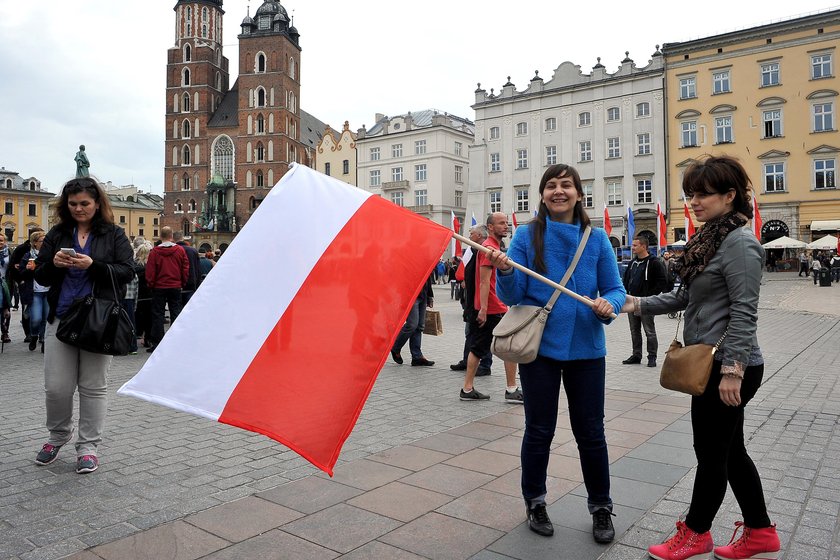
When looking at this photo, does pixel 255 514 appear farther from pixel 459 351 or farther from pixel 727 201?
pixel 459 351

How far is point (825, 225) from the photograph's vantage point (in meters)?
41.8

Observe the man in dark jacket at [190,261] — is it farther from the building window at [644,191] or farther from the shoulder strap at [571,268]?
the building window at [644,191]

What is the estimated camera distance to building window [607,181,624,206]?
5000 centimetres

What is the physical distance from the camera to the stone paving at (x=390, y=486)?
334 cm

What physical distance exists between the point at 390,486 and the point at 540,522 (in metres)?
1.16

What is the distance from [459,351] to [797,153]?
138ft

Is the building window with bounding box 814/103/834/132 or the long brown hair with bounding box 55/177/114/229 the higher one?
the building window with bounding box 814/103/834/132

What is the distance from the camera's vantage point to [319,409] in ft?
9.49

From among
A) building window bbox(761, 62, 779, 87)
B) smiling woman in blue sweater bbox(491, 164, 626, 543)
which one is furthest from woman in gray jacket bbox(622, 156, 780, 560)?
building window bbox(761, 62, 779, 87)

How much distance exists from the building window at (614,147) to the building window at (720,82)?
7408mm

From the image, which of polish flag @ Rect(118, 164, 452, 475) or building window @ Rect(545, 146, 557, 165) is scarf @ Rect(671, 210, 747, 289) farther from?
building window @ Rect(545, 146, 557, 165)

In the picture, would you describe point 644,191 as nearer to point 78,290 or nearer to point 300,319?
point 78,290

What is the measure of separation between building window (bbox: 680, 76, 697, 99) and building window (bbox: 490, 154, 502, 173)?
49.2 ft

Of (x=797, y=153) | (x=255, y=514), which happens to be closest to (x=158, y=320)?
(x=255, y=514)
